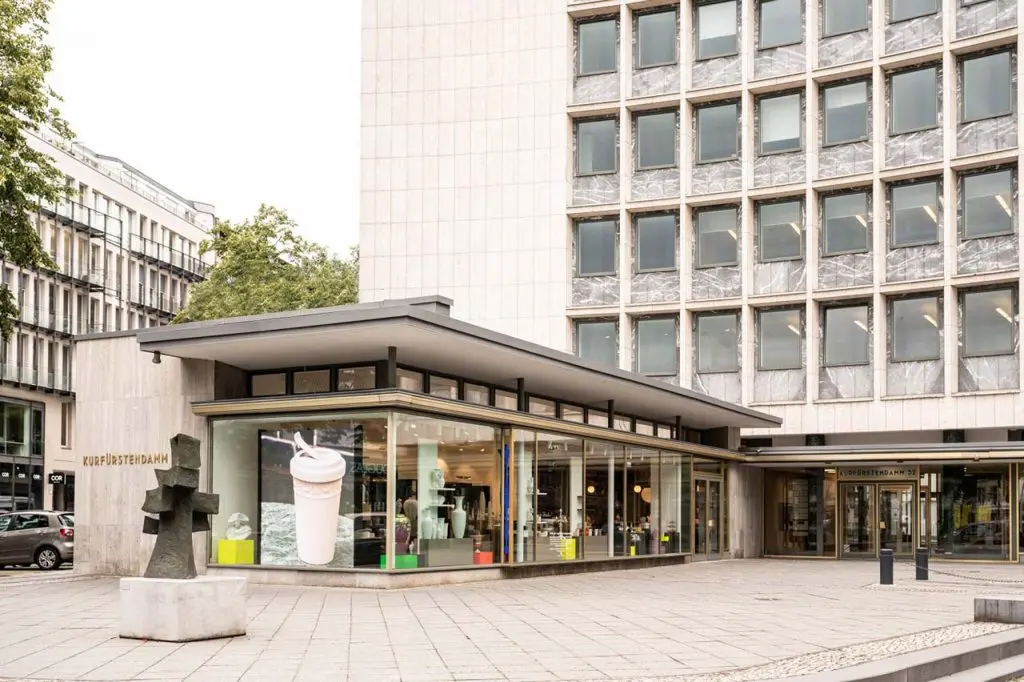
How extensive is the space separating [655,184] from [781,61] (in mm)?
5719

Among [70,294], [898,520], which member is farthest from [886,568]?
[70,294]

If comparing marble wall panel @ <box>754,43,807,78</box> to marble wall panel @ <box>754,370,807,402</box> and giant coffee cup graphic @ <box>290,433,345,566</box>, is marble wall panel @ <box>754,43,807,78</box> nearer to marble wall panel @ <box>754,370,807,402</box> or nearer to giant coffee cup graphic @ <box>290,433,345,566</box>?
marble wall panel @ <box>754,370,807,402</box>

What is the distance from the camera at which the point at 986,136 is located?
3922 cm

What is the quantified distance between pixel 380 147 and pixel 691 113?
11.4 m

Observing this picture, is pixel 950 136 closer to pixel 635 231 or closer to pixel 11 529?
pixel 635 231

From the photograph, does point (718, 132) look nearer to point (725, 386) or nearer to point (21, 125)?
point (725, 386)

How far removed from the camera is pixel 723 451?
36.8m

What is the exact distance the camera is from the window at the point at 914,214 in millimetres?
40172

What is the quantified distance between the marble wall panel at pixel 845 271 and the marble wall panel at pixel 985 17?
24.1 ft

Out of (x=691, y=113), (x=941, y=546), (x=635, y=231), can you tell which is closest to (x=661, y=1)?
(x=691, y=113)

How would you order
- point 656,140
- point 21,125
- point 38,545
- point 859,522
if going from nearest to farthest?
point 21,125
point 38,545
point 859,522
point 656,140

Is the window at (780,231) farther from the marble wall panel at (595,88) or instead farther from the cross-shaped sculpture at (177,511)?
the cross-shaped sculpture at (177,511)

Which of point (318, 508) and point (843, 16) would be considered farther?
point (843, 16)

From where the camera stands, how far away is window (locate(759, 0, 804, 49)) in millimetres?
42656
